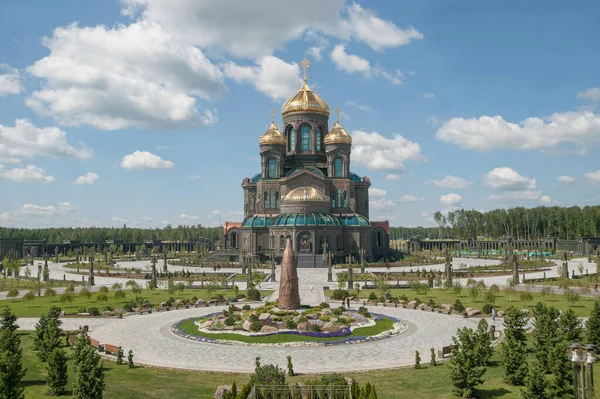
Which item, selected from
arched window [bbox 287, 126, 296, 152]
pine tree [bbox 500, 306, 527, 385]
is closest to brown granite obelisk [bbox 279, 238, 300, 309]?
pine tree [bbox 500, 306, 527, 385]

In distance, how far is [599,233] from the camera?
498 feet

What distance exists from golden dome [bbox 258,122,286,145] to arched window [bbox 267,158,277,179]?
145 inches

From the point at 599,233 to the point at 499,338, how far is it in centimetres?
14330

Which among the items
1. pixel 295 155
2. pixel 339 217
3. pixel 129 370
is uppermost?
pixel 295 155

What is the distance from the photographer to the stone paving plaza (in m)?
25.7

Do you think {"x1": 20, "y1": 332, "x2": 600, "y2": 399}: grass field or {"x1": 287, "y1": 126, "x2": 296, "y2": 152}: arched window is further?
{"x1": 287, "y1": 126, "x2": 296, "y2": 152}: arched window

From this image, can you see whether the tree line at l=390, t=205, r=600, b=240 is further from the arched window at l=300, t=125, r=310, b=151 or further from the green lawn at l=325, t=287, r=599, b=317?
the green lawn at l=325, t=287, r=599, b=317

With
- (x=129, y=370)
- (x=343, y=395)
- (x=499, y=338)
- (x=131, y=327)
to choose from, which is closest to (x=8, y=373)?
(x=129, y=370)

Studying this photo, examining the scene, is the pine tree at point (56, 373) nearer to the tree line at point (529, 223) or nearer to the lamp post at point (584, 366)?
the lamp post at point (584, 366)

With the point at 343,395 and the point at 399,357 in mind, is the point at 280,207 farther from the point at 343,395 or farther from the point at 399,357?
the point at 343,395

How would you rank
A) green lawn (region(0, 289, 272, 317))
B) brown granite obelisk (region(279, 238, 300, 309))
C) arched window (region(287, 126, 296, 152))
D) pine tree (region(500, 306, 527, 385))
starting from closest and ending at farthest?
pine tree (region(500, 306, 527, 385)) < brown granite obelisk (region(279, 238, 300, 309)) < green lawn (region(0, 289, 272, 317)) < arched window (region(287, 126, 296, 152))

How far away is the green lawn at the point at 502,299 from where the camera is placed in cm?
4297

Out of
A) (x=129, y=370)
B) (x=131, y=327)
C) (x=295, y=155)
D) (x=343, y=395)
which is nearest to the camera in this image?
(x=343, y=395)

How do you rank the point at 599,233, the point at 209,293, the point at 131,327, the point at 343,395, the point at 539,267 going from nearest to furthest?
the point at 343,395, the point at 131,327, the point at 209,293, the point at 539,267, the point at 599,233
